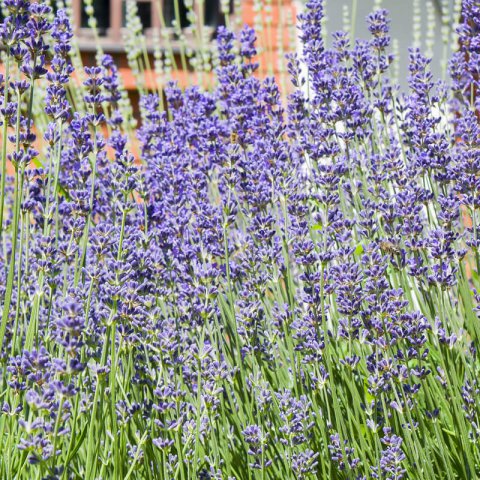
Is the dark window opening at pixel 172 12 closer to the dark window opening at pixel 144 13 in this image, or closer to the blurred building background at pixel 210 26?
the blurred building background at pixel 210 26

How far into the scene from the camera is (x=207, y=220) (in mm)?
2299

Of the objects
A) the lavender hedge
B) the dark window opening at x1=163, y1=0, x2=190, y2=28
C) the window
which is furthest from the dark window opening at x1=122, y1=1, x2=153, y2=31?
the lavender hedge

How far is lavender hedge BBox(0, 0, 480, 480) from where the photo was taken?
190 cm

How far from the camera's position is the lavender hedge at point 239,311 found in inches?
75.0

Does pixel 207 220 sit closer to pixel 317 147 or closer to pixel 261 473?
pixel 317 147

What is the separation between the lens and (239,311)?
2.21m

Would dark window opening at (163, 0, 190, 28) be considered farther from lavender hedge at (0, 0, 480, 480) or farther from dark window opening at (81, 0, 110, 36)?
lavender hedge at (0, 0, 480, 480)

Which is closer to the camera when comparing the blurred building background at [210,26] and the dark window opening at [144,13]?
the blurred building background at [210,26]

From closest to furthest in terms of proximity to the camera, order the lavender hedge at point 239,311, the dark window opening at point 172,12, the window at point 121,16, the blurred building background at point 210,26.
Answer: the lavender hedge at point 239,311
the blurred building background at point 210,26
the window at point 121,16
the dark window opening at point 172,12

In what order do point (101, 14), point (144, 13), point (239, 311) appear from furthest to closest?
point (101, 14)
point (144, 13)
point (239, 311)

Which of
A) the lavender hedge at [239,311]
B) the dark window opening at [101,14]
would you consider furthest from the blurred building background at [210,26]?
the lavender hedge at [239,311]

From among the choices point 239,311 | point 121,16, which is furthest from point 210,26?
point 239,311

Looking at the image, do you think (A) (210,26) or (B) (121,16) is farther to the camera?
(B) (121,16)

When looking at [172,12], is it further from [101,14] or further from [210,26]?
[210,26]
